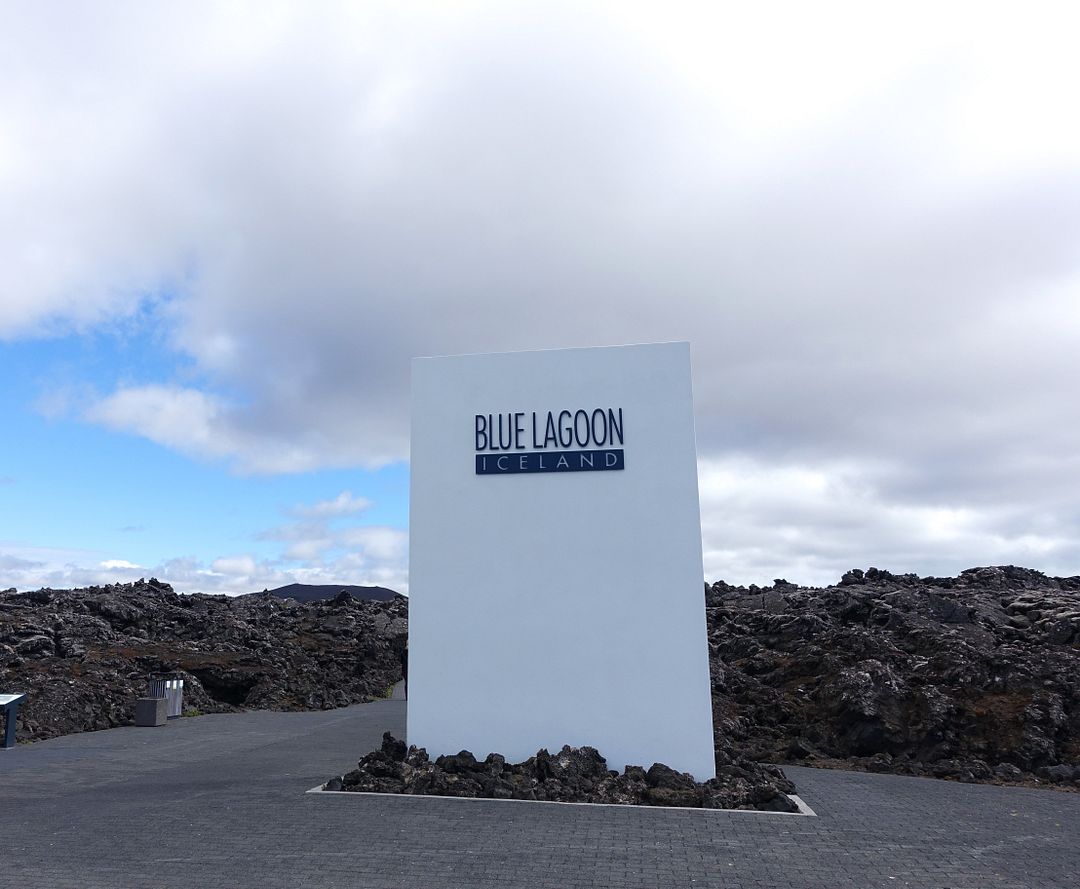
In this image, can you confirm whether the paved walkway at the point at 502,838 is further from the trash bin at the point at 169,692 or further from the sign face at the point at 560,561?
the trash bin at the point at 169,692

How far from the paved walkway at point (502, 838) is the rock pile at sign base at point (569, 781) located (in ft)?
1.23

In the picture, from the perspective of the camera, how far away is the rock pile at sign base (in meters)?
10.8

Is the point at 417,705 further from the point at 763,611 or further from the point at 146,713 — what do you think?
the point at 763,611

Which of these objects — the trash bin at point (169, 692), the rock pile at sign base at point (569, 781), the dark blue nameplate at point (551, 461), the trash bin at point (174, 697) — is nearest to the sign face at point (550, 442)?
A: the dark blue nameplate at point (551, 461)

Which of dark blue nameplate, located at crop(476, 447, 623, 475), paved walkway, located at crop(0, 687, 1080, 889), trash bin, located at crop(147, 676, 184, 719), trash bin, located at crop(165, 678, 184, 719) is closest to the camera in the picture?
paved walkway, located at crop(0, 687, 1080, 889)

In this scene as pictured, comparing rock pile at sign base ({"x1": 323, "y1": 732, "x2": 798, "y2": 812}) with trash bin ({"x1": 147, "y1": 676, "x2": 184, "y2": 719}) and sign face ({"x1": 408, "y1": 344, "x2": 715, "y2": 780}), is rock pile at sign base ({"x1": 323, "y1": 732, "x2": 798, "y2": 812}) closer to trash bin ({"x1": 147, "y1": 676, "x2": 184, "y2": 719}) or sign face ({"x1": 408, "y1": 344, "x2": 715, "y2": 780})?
sign face ({"x1": 408, "y1": 344, "x2": 715, "y2": 780})

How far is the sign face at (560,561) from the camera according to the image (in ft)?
39.2

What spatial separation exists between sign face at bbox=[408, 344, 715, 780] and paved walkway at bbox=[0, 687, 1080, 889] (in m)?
1.59

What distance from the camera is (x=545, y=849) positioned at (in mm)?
8625

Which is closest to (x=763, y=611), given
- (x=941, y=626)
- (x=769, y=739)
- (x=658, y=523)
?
(x=941, y=626)

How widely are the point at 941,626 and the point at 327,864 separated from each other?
1917 cm

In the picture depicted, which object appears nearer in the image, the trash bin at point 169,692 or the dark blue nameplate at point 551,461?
the dark blue nameplate at point 551,461

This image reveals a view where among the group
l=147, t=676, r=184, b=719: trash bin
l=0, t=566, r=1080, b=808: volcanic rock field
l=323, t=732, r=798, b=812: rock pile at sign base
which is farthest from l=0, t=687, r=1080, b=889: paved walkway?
l=147, t=676, r=184, b=719: trash bin

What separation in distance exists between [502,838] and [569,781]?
7.52ft
